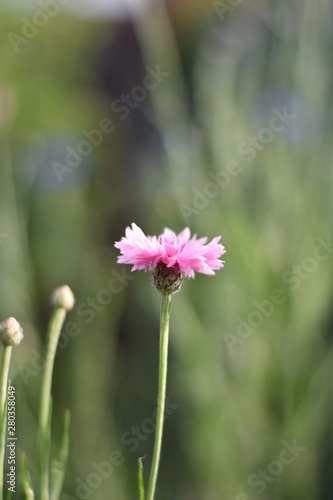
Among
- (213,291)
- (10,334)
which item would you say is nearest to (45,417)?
(10,334)

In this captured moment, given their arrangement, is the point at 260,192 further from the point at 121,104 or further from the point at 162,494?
the point at 121,104

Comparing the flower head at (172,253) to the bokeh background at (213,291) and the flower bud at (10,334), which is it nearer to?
the flower bud at (10,334)

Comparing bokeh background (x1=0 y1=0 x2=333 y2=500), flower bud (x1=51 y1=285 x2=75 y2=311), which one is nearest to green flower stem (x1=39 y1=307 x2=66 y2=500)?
flower bud (x1=51 y1=285 x2=75 y2=311)

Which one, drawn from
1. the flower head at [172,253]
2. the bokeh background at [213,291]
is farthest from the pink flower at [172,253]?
the bokeh background at [213,291]

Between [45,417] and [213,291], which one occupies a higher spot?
[213,291]

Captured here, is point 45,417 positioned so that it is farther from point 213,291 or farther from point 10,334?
point 213,291

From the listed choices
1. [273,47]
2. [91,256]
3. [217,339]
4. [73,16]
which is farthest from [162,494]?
[73,16]
